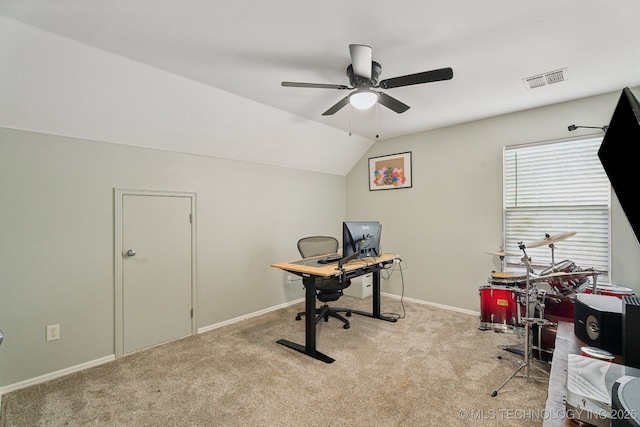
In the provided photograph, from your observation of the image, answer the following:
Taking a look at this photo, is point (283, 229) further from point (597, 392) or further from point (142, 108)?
point (597, 392)

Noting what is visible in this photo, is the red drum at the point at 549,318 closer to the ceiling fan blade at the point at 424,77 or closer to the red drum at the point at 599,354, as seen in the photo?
the red drum at the point at 599,354

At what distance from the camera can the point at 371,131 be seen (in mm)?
4344

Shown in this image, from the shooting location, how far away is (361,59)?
1.95m

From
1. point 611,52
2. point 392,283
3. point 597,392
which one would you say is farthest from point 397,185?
point 597,392

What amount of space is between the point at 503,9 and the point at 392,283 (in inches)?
148

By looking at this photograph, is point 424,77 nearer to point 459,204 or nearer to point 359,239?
point 359,239

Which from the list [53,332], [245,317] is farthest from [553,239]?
[53,332]

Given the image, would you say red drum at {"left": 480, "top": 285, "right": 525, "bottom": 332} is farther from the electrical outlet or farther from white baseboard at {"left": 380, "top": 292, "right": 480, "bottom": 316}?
the electrical outlet

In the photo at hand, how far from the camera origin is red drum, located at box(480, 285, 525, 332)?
2678mm

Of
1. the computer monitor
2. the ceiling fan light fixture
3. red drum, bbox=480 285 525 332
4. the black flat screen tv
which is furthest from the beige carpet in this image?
the ceiling fan light fixture

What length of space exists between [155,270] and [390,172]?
353 centimetres

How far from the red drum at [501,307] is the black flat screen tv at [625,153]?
2126 millimetres

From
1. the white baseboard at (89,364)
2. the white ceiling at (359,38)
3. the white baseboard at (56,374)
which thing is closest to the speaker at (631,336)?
the white ceiling at (359,38)

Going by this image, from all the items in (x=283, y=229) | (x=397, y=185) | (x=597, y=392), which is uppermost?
(x=397, y=185)
